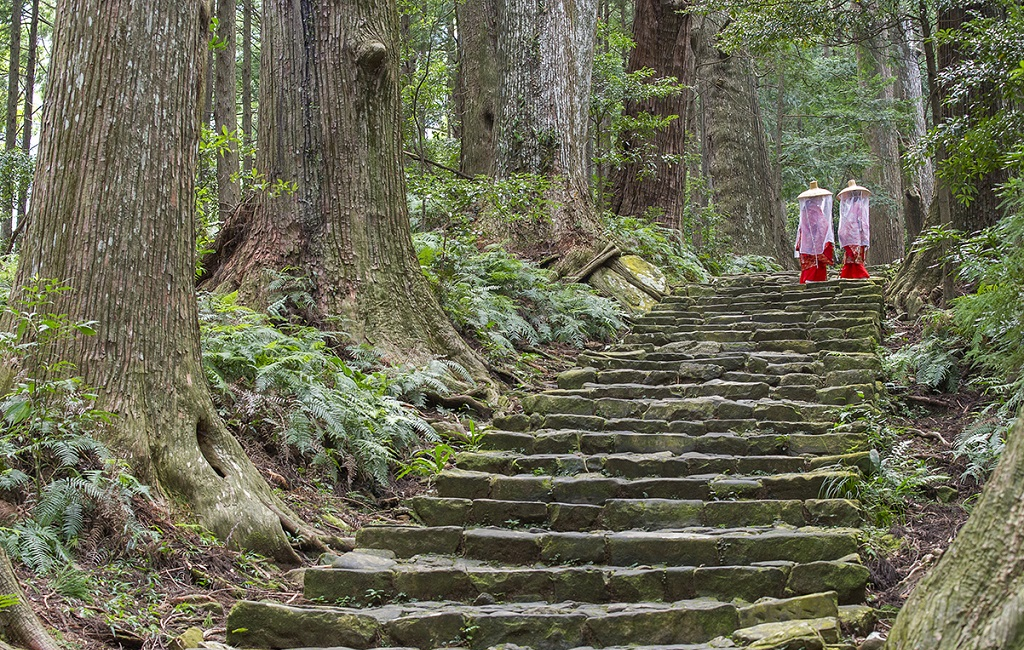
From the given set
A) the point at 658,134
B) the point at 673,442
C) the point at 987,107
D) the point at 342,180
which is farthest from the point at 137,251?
the point at 658,134

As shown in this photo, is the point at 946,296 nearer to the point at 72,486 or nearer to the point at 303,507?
the point at 303,507

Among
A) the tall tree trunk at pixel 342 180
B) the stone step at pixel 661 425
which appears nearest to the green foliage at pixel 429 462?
the stone step at pixel 661 425

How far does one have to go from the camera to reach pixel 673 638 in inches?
176

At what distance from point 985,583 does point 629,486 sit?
312 cm

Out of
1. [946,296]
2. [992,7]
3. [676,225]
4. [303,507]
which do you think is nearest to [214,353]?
[303,507]

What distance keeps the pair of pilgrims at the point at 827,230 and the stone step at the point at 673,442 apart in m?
6.32

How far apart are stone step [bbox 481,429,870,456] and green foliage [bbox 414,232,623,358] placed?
2361 millimetres

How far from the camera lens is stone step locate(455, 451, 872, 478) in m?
6.15

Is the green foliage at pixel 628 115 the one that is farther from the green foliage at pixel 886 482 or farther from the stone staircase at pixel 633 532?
the green foliage at pixel 886 482

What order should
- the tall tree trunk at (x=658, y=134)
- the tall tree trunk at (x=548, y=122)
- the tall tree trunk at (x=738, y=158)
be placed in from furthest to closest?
the tall tree trunk at (x=738, y=158) < the tall tree trunk at (x=658, y=134) < the tall tree trunk at (x=548, y=122)

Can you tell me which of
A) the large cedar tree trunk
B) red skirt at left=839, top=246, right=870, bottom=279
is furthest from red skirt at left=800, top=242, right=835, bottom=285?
the large cedar tree trunk

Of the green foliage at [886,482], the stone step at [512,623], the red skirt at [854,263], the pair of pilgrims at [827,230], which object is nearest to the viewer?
the stone step at [512,623]

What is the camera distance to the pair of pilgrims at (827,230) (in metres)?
12.1

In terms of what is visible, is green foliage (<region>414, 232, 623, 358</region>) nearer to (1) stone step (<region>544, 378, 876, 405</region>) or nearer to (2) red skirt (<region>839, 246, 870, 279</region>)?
(1) stone step (<region>544, 378, 876, 405</region>)
